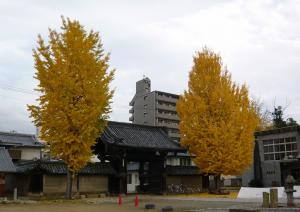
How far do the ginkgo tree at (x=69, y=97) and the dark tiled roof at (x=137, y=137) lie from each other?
18.8 feet

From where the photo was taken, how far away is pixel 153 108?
87.1 metres

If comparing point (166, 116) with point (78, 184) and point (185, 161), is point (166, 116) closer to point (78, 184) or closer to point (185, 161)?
point (185, 161)

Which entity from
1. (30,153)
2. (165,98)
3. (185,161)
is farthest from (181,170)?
(165,98)

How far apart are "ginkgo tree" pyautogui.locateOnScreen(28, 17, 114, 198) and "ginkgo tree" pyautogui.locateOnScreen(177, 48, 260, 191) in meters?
9.80

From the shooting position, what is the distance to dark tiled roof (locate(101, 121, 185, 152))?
32.7 metres

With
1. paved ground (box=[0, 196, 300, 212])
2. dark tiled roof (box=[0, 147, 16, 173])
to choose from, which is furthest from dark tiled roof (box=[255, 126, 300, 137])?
dark tiled roof (box=[0, 147, 16, 173])

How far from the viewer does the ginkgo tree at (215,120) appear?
3222 centimetres

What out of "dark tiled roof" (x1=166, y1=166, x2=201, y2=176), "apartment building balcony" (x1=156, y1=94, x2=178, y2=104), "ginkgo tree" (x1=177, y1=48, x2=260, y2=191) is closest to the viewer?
"ginkgo tree" (x1=177, y1=48, x2=260, y2=191)

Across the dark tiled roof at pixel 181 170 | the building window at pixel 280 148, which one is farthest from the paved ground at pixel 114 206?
the dark tiled roof at pixel 181 170

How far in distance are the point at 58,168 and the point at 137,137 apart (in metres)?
8.41

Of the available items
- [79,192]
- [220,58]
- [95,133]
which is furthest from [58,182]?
[220,58]

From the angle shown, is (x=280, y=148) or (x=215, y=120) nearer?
(x=215, y=120)

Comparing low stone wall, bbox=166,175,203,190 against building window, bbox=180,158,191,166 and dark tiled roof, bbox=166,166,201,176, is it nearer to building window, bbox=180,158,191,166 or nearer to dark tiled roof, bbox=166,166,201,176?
dark tiled roof, bbox=166,166,201,176

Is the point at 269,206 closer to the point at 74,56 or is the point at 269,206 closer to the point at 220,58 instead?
the point at 74,56
